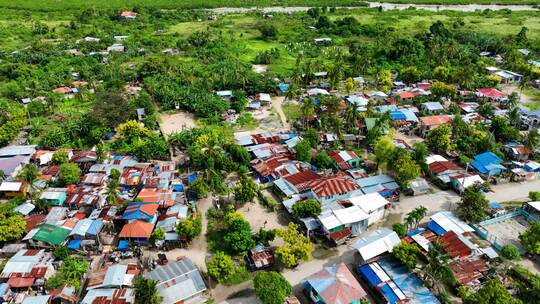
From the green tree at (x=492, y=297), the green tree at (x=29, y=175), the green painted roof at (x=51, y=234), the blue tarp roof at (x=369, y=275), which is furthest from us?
the green tree at (x=29, y=175)

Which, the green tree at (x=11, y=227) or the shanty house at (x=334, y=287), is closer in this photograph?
the shanty house at (x=334, y=287)

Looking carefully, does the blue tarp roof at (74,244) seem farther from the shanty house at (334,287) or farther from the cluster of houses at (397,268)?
the shanty house at (334,287)

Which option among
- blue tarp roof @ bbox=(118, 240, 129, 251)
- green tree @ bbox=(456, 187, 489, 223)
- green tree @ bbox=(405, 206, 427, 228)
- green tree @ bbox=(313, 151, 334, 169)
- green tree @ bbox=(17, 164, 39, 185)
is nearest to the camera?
blue tarp roof @ bbox=(118, 240, 129, 251)

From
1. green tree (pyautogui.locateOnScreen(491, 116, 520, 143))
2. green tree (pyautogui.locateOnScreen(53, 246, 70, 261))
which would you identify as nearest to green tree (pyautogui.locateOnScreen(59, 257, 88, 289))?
A: green tree (pyautogui.locateOnScreen(53, 246, 70, 261))

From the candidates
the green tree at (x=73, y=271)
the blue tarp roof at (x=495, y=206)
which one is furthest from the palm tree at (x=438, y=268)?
the green tree at (x=73, y=271)

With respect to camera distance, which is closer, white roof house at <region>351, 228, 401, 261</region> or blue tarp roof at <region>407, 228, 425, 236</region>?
white roof house at <region>351, 228, 401, 261</region>

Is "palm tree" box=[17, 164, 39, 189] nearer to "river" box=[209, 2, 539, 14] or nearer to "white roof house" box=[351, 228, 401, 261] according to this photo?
"white roof house" box=[351, 228, 401, 261]
